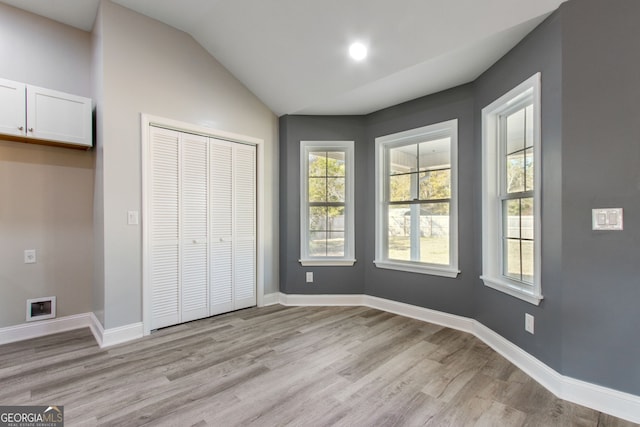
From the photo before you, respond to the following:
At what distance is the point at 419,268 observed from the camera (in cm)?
327

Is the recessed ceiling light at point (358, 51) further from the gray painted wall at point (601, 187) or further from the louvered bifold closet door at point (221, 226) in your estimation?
the louvered bifold closet door at point (221, 226)

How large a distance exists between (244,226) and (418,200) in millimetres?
2094

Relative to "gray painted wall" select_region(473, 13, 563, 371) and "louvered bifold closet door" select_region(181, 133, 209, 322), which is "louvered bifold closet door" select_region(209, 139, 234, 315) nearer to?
"louvered bifold closet door" select_region(181, 133, 209, 322)

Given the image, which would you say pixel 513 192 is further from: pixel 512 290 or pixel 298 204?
pixel 298 204

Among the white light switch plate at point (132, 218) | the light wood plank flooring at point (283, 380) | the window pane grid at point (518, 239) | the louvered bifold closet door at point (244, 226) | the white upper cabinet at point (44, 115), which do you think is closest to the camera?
the light wood plank flooring at point (283, 380)

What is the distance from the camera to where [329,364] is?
227cm

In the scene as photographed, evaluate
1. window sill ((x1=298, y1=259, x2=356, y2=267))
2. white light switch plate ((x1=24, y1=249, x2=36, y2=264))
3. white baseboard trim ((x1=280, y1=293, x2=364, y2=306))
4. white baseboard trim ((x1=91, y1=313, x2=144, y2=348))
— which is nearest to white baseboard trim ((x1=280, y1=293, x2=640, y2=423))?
white baseboard trim ((x1=280, y1=293, x2=364, y2=306))

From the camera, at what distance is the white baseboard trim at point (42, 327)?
8.67 ft

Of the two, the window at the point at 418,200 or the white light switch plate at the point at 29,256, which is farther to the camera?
the window at the point at 418,200

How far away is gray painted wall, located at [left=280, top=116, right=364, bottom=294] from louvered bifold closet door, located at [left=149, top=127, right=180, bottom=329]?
1.30 meters

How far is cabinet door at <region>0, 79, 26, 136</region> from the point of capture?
2.41 m

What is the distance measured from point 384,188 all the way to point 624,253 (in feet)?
7.31

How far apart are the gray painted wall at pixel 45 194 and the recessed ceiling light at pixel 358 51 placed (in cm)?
269

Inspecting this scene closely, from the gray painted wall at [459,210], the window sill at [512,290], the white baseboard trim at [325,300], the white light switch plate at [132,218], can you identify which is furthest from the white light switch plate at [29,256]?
the window sill at [512,290]
